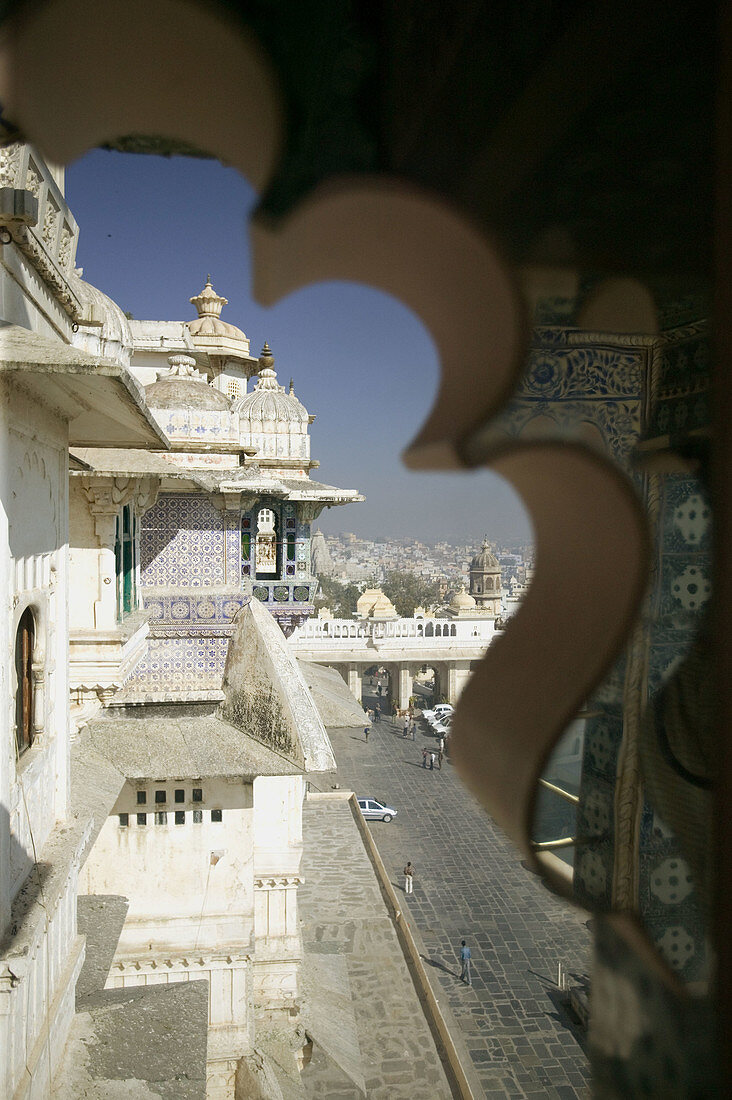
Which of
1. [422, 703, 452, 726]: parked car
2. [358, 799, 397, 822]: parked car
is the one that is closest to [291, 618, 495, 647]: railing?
[422, 703, 452, 726]: parked car

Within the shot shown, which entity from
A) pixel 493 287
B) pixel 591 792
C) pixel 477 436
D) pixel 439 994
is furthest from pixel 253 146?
pixel 439 994

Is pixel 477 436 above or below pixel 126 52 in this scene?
below

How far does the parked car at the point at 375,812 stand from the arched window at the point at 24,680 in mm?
13533

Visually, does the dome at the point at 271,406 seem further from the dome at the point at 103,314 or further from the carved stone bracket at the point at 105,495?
the carved stone bracket at the point at 105,495

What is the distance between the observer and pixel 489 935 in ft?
38.3

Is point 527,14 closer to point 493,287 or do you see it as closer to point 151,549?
point 493,287

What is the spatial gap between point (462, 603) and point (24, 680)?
911 inches

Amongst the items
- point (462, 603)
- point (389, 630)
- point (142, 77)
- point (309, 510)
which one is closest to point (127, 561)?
point (309, 510)

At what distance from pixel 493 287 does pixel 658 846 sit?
0.76 metres

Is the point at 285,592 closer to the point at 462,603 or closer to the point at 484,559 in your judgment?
the point at 484,559

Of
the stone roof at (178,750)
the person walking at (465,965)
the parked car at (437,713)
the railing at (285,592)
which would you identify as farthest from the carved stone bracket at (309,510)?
the parked car at (437,713)

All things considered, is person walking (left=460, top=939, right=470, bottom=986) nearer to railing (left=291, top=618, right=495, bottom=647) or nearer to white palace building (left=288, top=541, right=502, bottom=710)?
white palace building (left=288, top=541, right=502, bottom=710)

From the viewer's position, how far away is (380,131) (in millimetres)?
1001

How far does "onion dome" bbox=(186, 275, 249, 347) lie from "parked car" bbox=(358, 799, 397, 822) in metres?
10.0
